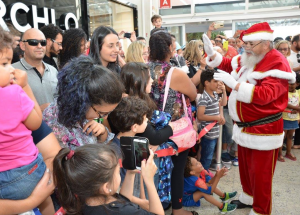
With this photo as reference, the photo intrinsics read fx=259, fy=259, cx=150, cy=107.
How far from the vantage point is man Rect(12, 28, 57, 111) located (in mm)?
2457

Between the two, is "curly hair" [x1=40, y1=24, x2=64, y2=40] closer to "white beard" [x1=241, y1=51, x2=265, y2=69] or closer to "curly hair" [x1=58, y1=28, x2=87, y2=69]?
"curly hair" [x1=58, y1=28, x2=87, y2=69]

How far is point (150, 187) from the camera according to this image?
4.45 ft

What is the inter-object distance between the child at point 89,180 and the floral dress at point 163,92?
3.46 ft

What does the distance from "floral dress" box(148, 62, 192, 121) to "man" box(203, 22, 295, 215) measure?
0.53 m

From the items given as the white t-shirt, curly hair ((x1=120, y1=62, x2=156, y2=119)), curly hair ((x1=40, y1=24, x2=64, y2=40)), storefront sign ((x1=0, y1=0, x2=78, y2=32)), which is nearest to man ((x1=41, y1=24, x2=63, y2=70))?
curly hair ((x1=40, y1=24, x2=64, y2=40))

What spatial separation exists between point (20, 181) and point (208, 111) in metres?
2.58

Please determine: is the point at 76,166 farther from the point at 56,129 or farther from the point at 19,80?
the point at 19,80

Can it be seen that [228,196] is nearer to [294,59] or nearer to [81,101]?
[81,101]

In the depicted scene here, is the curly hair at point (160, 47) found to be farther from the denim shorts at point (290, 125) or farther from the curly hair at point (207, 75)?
the denim shorts at point (290, 125)

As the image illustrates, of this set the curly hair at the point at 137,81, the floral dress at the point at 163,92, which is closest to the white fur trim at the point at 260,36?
the floral dress at the point at 163,92

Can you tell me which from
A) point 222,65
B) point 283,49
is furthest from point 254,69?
point 283,49

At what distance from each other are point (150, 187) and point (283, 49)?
14.0 feet

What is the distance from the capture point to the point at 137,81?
192 cm

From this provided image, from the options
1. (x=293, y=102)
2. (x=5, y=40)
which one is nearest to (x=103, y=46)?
(x=5, y=40)
